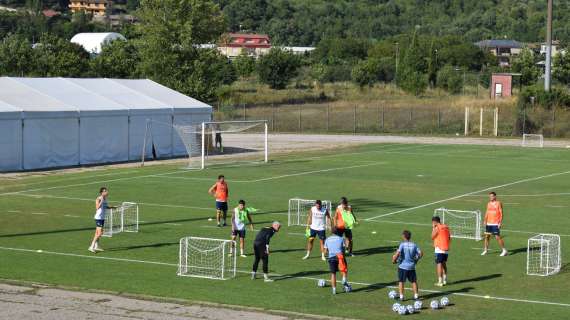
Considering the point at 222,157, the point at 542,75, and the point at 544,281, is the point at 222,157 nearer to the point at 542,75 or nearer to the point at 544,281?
the point at 544,281

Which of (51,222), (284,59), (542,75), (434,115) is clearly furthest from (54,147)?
(542,75)

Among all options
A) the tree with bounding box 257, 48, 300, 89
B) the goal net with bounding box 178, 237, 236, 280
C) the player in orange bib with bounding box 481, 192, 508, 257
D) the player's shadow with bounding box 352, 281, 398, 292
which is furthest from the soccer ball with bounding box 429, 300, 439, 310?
the tree with bounding box 257, 48, 300, 89

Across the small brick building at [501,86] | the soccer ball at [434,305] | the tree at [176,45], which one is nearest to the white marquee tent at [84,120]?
the tree at [176,45]

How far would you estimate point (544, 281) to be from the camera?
24703 millimetres

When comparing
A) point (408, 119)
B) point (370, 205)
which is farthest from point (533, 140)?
point (370, 205)

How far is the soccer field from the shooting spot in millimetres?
22984

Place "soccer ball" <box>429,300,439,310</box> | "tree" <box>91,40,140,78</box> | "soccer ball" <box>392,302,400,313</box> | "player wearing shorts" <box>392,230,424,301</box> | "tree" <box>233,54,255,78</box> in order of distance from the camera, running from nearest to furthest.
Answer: "soccer ball" <box>392,302,400,313</box> < "soccer ball" <box>429,300,439,310</box> < "player wearing shorts" <box>392,230,424,301</box> < "tree" <box>91,40,140,78</box> < "tree" <box>233,54,255,78</box>

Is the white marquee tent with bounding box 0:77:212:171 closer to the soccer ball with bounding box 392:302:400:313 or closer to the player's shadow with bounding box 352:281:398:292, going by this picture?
the player's shadow with bounding box 352:281:398:292

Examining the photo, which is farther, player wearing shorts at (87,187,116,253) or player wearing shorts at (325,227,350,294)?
player wearing shorts at (87,187,116,253)

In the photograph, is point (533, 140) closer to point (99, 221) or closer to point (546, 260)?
point (546, 260)

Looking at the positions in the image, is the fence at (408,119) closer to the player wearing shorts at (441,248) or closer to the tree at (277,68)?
the tree at (277,68)

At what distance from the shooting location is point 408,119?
301 feet

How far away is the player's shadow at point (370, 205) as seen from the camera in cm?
3853

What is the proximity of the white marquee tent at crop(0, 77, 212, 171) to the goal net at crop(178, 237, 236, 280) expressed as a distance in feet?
82.0
